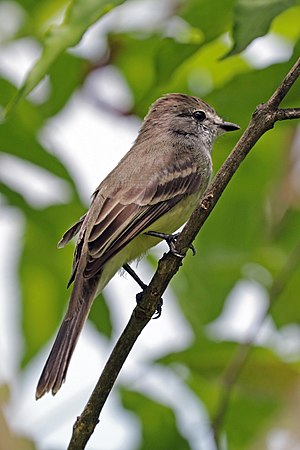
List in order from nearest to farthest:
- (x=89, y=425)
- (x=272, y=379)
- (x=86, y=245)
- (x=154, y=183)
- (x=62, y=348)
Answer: (x=89, y=425)
(x=272, y=379)
(x=62, y=348)
(x=86, y=245)
(x=154, y=183)

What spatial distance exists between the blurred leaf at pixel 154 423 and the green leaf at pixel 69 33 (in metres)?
1.66

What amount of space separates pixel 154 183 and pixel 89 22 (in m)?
2.29

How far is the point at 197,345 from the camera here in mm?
3748

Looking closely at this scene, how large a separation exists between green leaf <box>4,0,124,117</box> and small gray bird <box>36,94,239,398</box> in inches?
58.8

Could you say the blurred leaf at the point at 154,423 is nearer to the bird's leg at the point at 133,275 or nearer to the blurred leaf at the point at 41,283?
the blurred leaf at the point at 41,283

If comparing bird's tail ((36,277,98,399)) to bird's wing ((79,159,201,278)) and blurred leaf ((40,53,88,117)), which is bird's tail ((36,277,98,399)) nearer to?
bird's wing ((79,159,201,278))

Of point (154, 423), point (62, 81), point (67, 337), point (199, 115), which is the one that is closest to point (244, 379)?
point (154, 423)

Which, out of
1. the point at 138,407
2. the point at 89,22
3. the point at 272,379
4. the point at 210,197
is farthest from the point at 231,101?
the point at 138,407

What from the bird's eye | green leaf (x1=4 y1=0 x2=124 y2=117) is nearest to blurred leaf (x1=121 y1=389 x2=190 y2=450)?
green leaf (x1=4 y1=0 x2=124 y2=117)

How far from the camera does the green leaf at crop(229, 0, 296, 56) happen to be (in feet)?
8.21

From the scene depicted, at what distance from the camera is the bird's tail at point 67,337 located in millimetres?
3682

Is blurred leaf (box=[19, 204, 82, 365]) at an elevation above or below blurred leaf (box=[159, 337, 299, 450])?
above

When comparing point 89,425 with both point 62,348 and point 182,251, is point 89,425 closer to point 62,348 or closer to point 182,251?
point 182,251

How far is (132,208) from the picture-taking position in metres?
4.63
